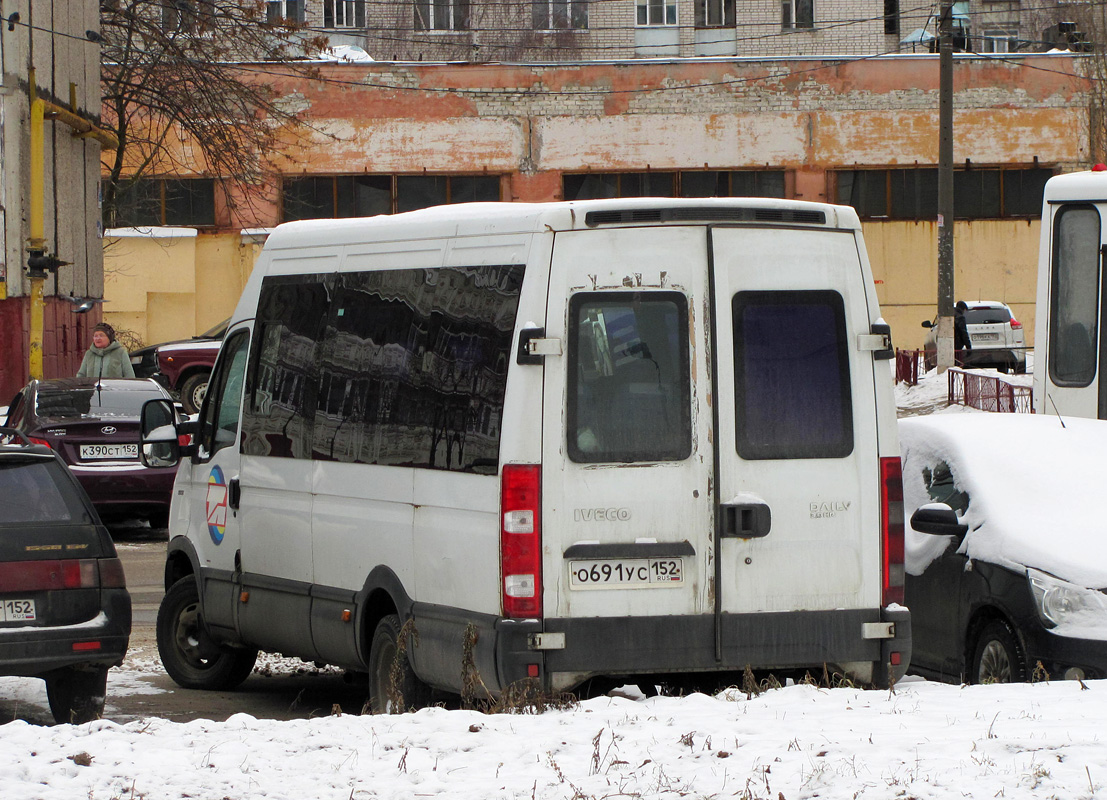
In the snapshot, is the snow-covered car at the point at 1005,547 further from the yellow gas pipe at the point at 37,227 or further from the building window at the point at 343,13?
the building window at the point at 343,13

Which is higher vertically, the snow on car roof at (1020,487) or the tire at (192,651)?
the snow on car roof at (1020,487)

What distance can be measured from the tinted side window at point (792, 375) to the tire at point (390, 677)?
1.76 metres

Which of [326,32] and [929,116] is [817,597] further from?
[326,32]

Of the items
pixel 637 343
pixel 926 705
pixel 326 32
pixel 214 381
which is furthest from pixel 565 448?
pixel 326 32

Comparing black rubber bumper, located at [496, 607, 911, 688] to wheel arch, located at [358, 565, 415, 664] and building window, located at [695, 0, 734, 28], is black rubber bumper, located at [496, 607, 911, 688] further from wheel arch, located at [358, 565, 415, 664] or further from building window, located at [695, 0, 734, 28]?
building window, located at [695, 0, 734, 28]

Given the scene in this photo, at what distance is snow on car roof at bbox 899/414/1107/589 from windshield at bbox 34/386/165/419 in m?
8.94

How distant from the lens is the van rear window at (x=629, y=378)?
6.27 m

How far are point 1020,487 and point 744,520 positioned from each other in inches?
94.2

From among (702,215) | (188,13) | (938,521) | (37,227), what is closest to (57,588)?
(702,215)

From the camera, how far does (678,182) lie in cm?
4516

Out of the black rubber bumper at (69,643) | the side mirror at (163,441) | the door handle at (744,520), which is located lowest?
the black rubber bumper at (69,643)

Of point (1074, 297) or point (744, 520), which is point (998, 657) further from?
point (1074, 297)

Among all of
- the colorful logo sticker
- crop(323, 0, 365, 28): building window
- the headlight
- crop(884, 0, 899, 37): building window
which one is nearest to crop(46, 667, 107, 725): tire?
the colorful logo sticker

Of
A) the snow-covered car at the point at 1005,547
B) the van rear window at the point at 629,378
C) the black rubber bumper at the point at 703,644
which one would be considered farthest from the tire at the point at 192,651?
the snow-covered car at the point at 1005,547
